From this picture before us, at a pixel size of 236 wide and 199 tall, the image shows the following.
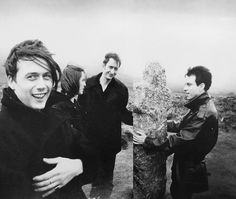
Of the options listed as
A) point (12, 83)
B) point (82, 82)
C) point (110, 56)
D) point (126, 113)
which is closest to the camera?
point (12, 83)

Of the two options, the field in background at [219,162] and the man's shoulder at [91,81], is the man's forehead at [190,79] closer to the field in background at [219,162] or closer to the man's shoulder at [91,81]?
the field in background at [219,162]

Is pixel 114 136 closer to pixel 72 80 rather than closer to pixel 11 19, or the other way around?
pixel 72 80

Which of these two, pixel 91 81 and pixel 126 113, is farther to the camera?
pixel 126 113

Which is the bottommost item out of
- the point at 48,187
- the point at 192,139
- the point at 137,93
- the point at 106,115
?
the point at 48,187

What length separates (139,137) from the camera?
4.81 m

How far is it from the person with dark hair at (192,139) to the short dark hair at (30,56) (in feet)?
5.17

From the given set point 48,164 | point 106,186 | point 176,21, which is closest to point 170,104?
point 176,21

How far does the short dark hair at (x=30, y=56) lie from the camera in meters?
4.14

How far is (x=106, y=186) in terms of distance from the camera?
491 cm

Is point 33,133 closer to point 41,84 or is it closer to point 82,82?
point 41,84

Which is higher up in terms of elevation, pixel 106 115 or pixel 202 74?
pixel 202 74

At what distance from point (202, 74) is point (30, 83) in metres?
2.48

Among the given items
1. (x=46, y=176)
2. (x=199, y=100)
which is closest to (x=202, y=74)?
(x=199, y=100)

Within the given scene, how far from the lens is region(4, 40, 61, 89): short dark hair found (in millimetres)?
4145
